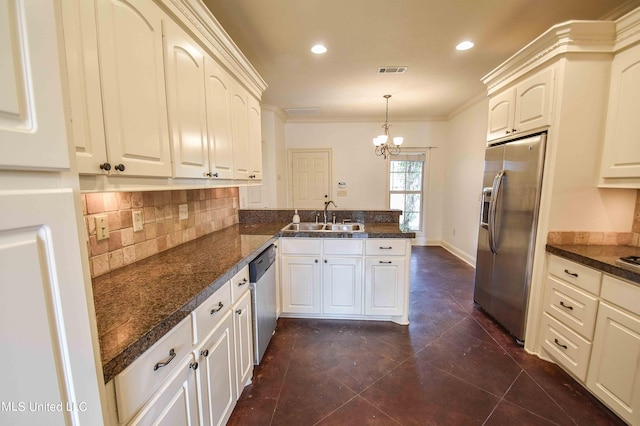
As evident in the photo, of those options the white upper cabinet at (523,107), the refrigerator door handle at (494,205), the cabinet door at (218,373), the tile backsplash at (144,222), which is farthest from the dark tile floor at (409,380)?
the white upper cabinet at (523,107)

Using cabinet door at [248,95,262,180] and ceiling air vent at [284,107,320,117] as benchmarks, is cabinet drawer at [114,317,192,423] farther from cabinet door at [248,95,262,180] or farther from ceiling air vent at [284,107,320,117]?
ceiling air vent at [284,107,320,117]

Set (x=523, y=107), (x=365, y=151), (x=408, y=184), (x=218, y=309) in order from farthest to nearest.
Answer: (x=408, y=184) → (x=365, y=151) → (x=523, y=107) → (x=218, y=309)

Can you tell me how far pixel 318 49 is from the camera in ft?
8.34

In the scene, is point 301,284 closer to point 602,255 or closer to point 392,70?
point 602,255

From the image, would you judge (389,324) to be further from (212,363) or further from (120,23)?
(120,23)

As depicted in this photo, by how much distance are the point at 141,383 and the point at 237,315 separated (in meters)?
0.72

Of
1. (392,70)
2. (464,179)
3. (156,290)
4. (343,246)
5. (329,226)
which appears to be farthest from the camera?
(464,179)

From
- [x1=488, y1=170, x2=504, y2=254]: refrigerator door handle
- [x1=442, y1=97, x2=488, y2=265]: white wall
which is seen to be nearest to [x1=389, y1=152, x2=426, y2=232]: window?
[x1=442, y1=97, x2=488, y2=265]: white wall

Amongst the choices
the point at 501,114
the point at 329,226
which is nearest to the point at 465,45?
the point at 501,114

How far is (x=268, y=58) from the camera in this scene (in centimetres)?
274

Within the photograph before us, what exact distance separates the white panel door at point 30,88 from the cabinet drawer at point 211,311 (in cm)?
82

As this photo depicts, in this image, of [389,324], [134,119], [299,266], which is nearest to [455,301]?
[389,324]

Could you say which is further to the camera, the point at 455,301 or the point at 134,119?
the point at 455,301

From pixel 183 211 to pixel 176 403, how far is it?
1.34m
